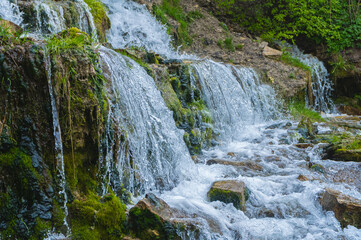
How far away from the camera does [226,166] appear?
4961 millimetres

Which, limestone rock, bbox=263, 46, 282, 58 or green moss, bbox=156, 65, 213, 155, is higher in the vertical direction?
limestone rock, bbox=263, 46, 282, 58

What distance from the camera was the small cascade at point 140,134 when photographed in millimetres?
3799

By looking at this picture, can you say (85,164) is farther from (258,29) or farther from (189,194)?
(258,29)

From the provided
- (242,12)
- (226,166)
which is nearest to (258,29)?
(242,12)

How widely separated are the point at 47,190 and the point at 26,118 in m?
0.69

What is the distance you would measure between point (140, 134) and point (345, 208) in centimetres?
262

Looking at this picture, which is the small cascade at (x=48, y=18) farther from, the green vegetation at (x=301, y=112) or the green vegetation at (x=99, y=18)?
the green vegetation at (x=301, y=112)

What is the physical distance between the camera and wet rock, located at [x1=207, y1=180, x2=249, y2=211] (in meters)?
3.60

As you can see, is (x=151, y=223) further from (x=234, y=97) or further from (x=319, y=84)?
(x=319, y=84)

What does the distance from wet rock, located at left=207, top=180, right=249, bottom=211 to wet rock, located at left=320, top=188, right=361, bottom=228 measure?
0.95m

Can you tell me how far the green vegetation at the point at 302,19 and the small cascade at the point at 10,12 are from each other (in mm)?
9245

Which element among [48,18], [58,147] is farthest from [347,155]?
[48,18]

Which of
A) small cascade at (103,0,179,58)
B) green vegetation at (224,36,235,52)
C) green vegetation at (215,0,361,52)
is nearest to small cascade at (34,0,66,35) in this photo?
small cascade at (103,0,179,58)

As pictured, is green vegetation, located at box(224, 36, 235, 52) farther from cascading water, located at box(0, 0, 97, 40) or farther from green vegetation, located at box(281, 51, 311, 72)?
cascading water, located at box(0, 0, 97, 40)
